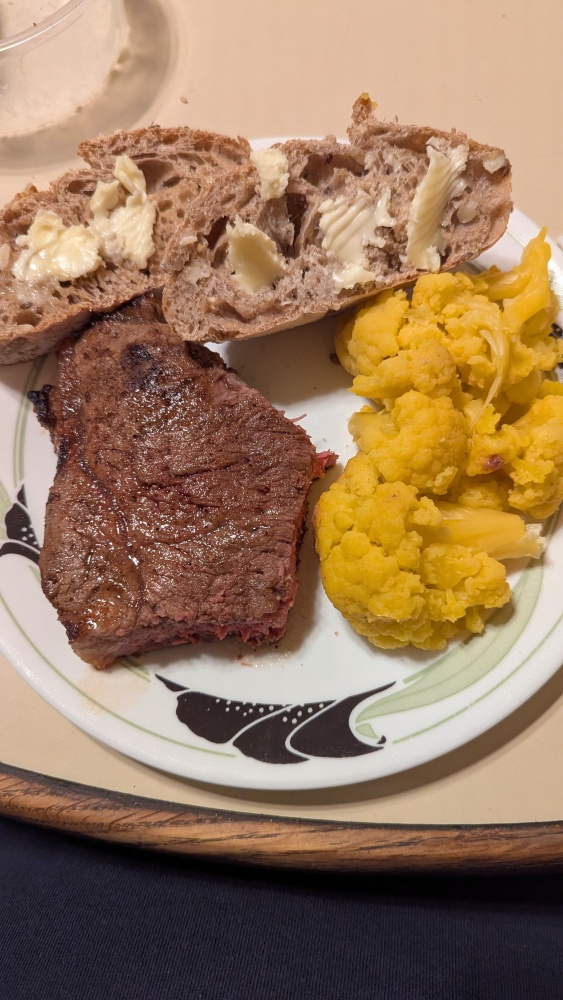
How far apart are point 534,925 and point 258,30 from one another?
14.1 ft

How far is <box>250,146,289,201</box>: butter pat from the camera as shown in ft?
7.64

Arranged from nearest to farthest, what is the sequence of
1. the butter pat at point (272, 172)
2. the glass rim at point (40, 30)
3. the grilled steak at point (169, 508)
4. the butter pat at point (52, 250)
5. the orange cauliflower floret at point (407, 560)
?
the orange cauliflower floret at point (407, 560) < the grilled steak at point (169, 508) < the butter pat at point (272, 172) < the butter pat at point (52, 250) < the glass rim at point (40, 30)

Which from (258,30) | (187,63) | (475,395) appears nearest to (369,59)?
(258,30)

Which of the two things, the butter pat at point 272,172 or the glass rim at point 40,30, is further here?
the glass rim at point 40,30

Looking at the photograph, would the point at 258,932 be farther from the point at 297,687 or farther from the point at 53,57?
the point at 53,57

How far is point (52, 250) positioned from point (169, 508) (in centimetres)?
116

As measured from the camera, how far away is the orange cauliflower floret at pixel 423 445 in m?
2.14

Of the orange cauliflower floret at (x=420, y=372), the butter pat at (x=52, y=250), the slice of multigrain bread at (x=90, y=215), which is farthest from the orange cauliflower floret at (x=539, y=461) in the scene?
the butter pat at (x=52, y=250)

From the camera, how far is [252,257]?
236 centimetres

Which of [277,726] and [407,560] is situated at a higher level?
[407,560]

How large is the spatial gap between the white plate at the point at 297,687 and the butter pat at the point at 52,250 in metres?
0.92

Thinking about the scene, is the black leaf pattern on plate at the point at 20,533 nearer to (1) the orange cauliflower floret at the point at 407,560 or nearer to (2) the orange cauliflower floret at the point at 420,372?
(1) the orange cauliflower floret at the point at 407,560

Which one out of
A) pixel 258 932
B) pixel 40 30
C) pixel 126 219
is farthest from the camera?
pixel 40 30

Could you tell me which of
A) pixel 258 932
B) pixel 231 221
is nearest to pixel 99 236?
pixel 231 221
